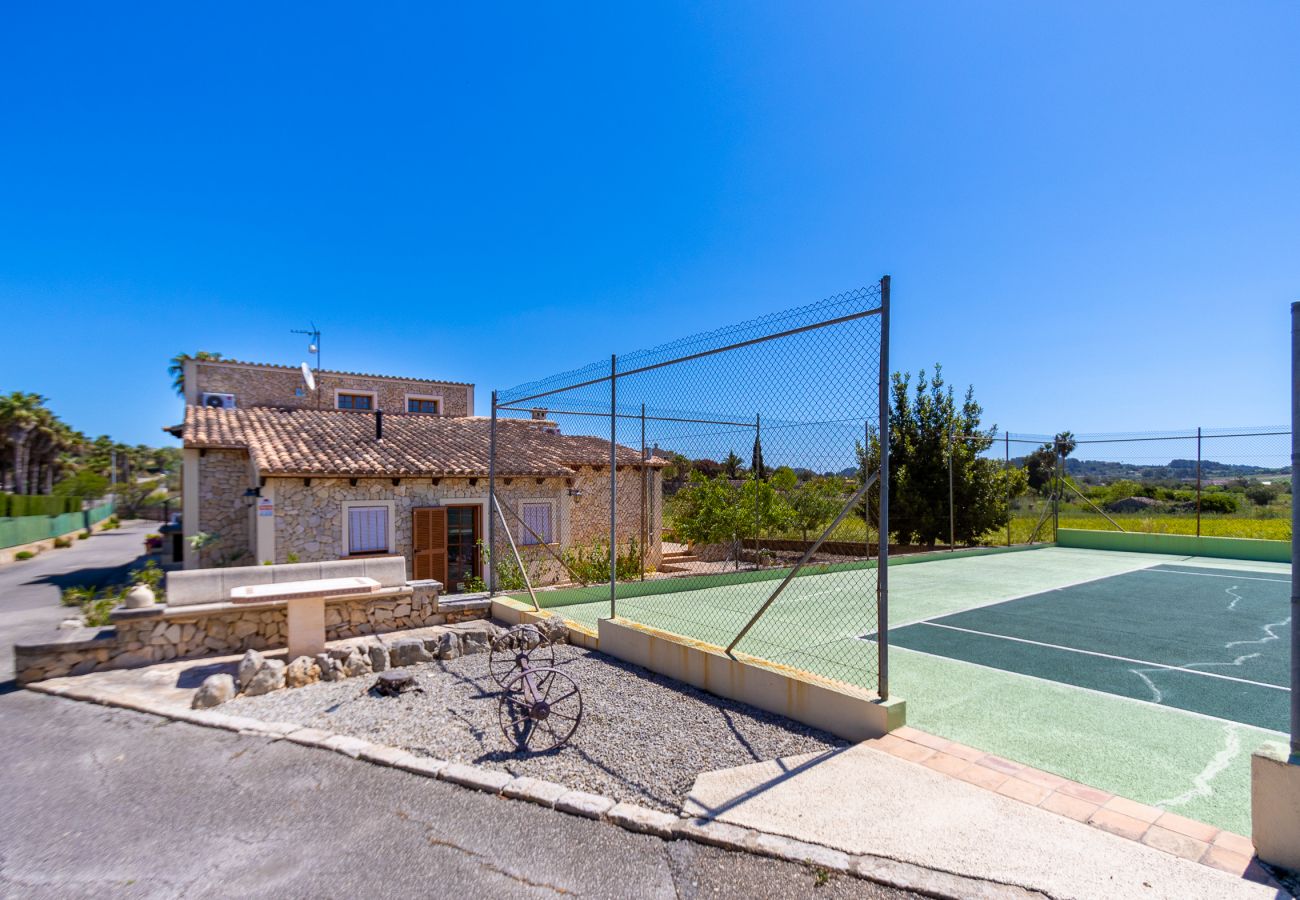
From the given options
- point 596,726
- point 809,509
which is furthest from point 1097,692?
point 809,509

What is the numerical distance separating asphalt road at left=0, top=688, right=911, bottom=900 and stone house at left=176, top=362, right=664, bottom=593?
593 cm

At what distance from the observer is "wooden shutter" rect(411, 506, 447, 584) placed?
12.7 meters

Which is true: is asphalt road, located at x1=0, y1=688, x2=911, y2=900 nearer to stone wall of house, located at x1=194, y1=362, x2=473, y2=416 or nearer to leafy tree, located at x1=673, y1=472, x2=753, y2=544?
leafy tree, located at x1=673, y1=472, x2=753, y2=544

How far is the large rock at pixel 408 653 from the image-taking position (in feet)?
21.6

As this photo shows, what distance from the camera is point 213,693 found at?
18.5 feet

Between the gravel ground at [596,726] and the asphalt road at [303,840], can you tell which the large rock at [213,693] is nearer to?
the gravel ground at [596,726]

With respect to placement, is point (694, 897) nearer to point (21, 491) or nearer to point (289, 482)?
point (289, 482)

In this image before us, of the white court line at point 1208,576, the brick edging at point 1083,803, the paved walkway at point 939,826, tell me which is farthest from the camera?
the white court line at point 1208,576

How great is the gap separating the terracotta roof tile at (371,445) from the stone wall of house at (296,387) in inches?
151

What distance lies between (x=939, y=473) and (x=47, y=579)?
24.4 meters

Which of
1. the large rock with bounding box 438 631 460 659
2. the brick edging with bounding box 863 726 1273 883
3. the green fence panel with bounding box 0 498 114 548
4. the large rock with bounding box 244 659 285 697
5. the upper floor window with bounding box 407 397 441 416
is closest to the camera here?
the brick edging with bounding box 863 726 1273 883

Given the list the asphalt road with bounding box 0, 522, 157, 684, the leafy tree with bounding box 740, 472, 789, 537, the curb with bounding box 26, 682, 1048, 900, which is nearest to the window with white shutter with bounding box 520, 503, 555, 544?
the leafy tree with bounding box 740, 472, 789, 537

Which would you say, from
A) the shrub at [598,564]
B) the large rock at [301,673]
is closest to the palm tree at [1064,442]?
the shrub at [598,564]

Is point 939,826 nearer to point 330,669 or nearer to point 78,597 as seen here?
point 330,669
